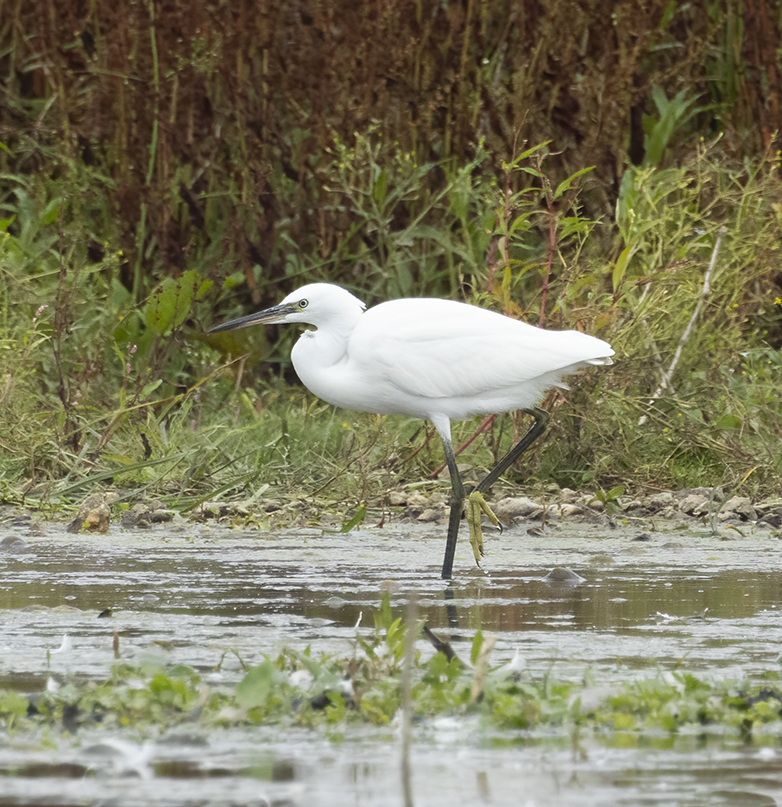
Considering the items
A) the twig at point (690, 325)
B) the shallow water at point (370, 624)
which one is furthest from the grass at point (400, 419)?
the shallow water at point (370, 624)

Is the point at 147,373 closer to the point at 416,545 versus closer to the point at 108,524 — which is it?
the point at 108,524

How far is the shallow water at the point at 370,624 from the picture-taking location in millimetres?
2840

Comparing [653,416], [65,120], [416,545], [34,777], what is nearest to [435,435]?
[653,416]

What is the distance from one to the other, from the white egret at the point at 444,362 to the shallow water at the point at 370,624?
571mm

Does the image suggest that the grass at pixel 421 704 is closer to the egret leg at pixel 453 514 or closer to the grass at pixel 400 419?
the egret leg at pixel 453 514

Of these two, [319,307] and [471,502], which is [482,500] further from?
[319,307]

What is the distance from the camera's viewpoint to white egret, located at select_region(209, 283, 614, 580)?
20.5 ft

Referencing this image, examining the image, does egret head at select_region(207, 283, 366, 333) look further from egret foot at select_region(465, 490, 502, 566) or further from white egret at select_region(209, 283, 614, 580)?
egret foot at select_region(465, 490, 502, 566)

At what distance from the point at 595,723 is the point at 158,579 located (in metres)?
2.51

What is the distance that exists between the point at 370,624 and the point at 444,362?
1880 millimetres

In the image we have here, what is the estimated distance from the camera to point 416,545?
6.64m

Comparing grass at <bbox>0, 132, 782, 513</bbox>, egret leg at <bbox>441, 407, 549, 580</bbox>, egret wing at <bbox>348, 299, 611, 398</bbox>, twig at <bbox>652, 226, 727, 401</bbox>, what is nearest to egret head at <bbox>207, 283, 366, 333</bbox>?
egret wing at <bbox>348, 299, 611, 398</bbox>

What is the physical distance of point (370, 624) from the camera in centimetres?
458

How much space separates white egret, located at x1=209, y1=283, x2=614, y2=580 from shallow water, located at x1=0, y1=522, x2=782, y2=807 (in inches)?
22.5
